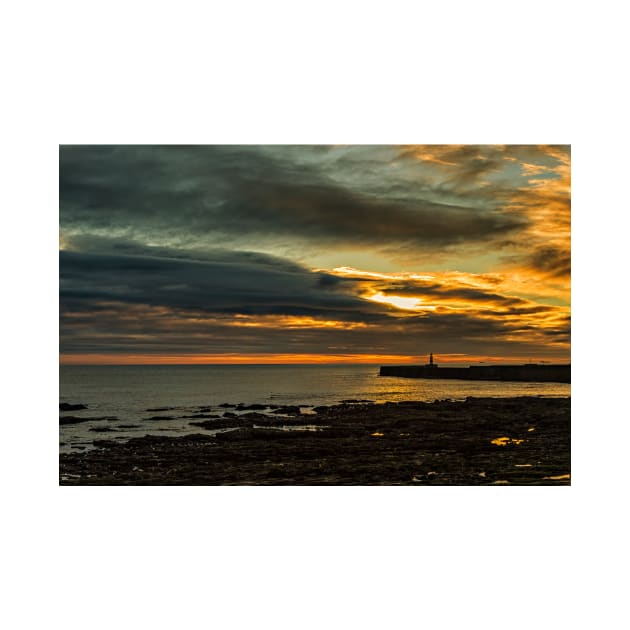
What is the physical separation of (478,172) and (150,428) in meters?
4.16

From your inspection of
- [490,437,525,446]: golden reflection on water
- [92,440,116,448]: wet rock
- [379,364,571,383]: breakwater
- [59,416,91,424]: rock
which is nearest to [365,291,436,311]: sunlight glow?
[379,364,571,383]: breakwater

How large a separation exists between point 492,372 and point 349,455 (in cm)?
224

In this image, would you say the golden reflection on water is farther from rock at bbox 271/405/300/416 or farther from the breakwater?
rock at bbox 271/405/300/416

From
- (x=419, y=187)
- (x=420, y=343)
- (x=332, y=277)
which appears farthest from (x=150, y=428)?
(x=419, y=187)

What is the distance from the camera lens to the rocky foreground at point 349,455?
6.10 meters

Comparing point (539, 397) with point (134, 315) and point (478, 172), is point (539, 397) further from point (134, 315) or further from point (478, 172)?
point (134, 315)

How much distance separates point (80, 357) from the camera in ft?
19.9

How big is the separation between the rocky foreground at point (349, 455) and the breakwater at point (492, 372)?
0.27m

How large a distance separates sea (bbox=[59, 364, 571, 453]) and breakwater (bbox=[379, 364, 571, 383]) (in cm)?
8

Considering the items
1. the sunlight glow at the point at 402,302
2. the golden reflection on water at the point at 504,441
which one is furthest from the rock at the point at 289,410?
the golden reflection on water at the point at 504,441

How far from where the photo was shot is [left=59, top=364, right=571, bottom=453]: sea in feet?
20.3

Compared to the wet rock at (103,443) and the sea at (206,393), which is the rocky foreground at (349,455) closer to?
the wet rock at (103,443)

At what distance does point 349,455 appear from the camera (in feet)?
20.7
